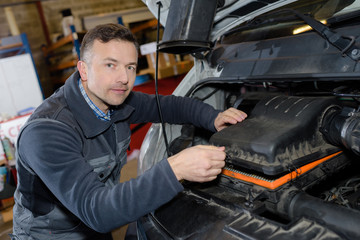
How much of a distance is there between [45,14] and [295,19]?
5972mm

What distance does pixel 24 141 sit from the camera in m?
1.07

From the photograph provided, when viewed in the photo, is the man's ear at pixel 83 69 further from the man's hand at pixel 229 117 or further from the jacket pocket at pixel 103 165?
the man's hand at pixel 229 117

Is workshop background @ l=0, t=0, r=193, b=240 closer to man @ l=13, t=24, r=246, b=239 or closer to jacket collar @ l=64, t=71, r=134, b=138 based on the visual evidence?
man @ l=13, t=24, r=246, b=239

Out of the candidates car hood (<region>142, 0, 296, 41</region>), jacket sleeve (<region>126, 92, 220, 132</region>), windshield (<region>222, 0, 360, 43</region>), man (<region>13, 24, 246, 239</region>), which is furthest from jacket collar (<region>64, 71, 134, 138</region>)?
windshield (<region>222, 0, 360, 43</region>)

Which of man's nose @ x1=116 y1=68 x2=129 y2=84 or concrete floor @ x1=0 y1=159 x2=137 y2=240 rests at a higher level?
man's nose @ x1=116 y1=68 x2=129 y2=84

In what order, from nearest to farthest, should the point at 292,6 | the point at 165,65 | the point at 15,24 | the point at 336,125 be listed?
the point at 336,125 < the point at 292,6 < the point at 165,65 < the point at 15,24

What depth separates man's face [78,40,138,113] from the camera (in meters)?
1.18

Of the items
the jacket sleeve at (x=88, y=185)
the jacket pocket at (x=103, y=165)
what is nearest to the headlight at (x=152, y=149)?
the jacket pocket at (x=103, y=165)

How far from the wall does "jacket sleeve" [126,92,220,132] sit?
15.3 ft

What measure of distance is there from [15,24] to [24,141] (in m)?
5.50

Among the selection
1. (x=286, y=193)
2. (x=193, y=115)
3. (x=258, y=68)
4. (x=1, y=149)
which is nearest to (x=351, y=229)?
(x=286, y=193)

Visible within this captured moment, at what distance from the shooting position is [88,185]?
96 cm

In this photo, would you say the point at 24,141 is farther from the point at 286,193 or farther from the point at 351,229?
the point at 351,229

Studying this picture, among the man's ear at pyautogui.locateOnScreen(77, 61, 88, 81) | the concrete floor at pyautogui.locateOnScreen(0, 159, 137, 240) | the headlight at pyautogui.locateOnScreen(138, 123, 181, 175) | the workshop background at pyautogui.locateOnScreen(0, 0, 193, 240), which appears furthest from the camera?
the workshop background at pyautogui.locateOnScreen(0, 0, 193, 240)
